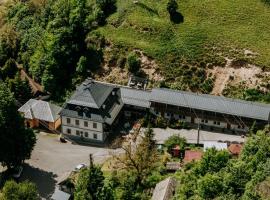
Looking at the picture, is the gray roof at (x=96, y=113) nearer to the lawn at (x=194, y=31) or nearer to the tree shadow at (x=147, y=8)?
the lawn at (x=194, y=31)

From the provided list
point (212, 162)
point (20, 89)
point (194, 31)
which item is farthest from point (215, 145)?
point (20, 89)

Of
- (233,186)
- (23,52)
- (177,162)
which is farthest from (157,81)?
(233,186)

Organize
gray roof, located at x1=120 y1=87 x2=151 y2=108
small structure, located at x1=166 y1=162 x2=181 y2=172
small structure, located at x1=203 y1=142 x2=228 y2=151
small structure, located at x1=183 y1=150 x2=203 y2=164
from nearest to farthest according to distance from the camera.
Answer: small structure, located at x1=166 y1=162 x2=181 y2=172, small structure, located at x1=183 y1=150 x2=203 y2=164, small structure, located at x1=203 y1=142 x2=228 y2=151, gray roof, located at x1=120 y1=87 x2=151 y2=108

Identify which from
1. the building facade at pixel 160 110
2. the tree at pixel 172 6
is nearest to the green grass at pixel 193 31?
the tree at pixel 172 6

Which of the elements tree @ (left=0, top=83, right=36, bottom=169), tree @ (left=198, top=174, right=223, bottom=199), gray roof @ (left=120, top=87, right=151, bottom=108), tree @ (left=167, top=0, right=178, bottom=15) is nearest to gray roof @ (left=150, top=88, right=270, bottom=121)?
gray roof @ (left=120, top=87, right=151, bottom=108)

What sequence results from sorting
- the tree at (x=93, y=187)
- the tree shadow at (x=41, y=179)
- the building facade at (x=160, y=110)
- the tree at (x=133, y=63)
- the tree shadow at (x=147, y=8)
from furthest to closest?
the tree shadow at (x=147, y=8) < the tree at (x=133, y=63) < the building facade at (x=160, y=110) < the tree shadow at (x=41, y=179) < the tree at (x=93, y=187)

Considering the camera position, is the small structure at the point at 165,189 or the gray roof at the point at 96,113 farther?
the gray roof at the point at 96,113

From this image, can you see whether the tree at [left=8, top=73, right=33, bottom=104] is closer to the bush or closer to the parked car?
the parked car
